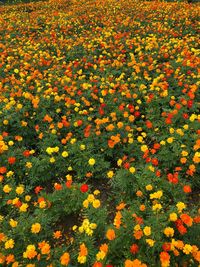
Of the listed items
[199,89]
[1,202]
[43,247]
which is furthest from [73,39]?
[43,247]

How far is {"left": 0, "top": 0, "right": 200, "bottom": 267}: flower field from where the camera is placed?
12.1 feet

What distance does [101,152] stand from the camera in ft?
18.0

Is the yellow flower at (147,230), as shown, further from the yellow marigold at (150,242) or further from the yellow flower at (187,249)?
the yellow flower at (187,249)

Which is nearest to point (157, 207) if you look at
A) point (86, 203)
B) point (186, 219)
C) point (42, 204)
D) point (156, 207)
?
point (156, 207)

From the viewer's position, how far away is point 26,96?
6484 mm

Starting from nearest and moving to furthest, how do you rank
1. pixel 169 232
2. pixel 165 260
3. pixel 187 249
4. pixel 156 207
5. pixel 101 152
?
pixel 165 260, pixel 187 249, pixel 169 232, pixel 156 207, pixel 101 152

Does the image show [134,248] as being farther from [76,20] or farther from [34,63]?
[76,20]

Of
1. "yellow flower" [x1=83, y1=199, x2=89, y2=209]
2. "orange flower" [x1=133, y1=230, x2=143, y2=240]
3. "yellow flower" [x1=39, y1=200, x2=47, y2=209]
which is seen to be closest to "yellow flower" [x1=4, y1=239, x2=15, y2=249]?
"yellow flower" [x1=39, y1=200, x2=47, y2=209]

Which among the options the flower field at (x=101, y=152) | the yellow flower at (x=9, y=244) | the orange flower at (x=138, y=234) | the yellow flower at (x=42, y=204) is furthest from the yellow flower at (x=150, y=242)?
the yellow flower at (x=9, y=244)

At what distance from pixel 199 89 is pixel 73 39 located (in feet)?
A: 16.6

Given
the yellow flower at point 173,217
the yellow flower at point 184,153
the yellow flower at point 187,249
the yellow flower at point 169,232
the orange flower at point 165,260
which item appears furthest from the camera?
the yellow flower at point 184,153

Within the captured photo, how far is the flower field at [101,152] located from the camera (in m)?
3.70

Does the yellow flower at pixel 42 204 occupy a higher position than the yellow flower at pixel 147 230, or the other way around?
the yellow flower at pixel 147 230

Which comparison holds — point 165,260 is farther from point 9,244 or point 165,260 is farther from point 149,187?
point 9,244
